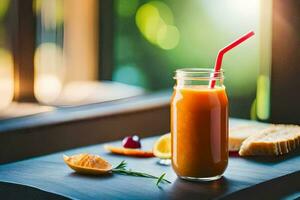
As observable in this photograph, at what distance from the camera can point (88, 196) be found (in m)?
1.23

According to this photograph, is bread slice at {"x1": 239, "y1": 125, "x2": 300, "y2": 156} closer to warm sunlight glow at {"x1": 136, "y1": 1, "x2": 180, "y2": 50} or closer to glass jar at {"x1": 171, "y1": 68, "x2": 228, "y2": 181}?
glass jar at {"x1": 171, "y1": 68, "x2": 228, "y2": 181}

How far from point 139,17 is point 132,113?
58cm

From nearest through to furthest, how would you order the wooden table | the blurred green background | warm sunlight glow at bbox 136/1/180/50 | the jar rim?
the wooden table → the jar rim → the blurred green background → warm sunlight glow at bbox 136/1/180/50

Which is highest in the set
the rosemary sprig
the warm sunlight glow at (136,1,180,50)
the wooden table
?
the warm sunlight glow at (136,1,180,50)

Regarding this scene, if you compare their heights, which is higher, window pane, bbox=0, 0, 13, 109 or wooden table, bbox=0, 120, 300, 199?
window pane, bbox=0, 0, 13, 109

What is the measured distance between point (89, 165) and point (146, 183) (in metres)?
0.15

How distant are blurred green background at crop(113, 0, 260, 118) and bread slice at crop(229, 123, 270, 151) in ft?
1.70

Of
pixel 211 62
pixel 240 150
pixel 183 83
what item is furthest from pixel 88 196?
pixel 211 62

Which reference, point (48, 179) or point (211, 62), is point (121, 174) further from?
point (211, 62)

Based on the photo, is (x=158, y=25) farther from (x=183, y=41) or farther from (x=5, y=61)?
(x=5, y=61)

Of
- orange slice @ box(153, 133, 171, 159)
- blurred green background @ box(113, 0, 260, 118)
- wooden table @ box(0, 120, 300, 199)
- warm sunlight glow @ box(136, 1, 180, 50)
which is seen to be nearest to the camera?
wooden table @ box(0, 120, 300, 199)

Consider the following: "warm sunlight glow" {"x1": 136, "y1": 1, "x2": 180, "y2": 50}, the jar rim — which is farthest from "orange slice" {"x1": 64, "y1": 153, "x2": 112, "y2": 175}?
"warm sunlight glow" {"x1": 136, "y1": 1, "x2": 180, "y2": 50}

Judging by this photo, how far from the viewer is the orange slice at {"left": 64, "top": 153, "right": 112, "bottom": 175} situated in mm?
1406

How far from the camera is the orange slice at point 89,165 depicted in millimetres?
1406
